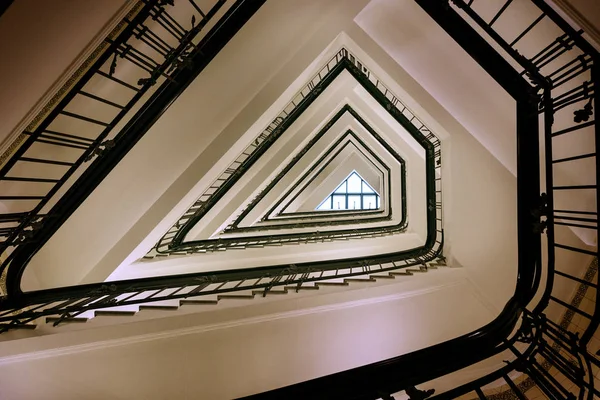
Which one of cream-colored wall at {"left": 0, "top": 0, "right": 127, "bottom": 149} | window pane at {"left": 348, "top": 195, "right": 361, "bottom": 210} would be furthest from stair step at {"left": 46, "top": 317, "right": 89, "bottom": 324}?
window pane at {"left": 348, "top": 195, "right": 361, "bottom": 210}

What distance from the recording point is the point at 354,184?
42.4 feet

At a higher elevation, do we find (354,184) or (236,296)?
(354,184)

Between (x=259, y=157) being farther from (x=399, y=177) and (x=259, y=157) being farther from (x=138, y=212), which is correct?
(x=399, y=177)

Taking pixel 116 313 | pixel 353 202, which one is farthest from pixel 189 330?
pixel 353 202

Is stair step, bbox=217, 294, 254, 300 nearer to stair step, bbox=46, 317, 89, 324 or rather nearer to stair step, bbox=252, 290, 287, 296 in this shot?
stair step, bbox=252, 290, 287, 296

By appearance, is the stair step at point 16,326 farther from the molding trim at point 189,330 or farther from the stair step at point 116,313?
the stair step at point 116,313

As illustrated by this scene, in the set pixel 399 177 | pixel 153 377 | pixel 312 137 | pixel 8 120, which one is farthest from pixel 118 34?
pixel 399 177

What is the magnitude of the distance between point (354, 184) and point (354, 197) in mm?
594

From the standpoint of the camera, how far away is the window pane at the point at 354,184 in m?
12.7

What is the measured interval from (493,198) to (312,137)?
425 centimetres

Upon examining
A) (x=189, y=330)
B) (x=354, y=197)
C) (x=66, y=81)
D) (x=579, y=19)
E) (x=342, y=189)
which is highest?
(x=579, y=19)

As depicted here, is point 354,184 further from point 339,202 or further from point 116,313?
point 116,313

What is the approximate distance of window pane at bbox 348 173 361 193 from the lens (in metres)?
12.7

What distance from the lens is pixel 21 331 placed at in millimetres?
2195
